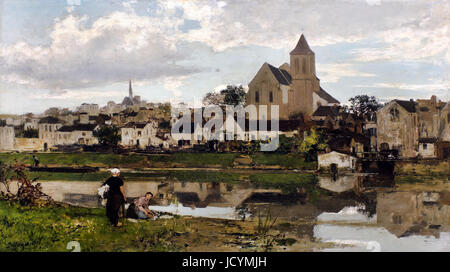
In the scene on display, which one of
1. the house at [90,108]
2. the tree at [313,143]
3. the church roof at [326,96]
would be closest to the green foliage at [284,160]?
the tree at [313,143]

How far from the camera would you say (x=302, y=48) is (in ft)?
24.6

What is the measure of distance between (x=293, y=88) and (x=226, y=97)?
126cm

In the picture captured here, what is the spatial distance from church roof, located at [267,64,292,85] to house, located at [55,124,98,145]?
11.6ft

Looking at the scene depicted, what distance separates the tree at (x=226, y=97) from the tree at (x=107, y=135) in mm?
1808

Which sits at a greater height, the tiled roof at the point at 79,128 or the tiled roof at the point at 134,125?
the tiled roof at the point at 134,125

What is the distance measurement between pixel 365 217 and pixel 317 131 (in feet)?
5.69

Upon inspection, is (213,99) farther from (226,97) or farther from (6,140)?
(6,140)

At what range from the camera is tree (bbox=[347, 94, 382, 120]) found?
754cm

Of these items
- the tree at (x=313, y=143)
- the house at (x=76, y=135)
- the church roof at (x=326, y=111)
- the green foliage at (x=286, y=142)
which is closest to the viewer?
the church roof at (x=326, y=111)

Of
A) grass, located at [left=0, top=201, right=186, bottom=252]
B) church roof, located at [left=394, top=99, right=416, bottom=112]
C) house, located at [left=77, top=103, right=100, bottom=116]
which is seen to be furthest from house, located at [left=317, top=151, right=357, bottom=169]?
house, located at [left=77, top=103, right=100, bottom=116]

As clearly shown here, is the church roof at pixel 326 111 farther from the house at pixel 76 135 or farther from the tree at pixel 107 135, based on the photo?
the house at pixel 76 135

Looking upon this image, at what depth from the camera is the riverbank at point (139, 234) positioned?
638 cm
